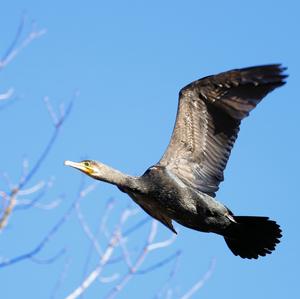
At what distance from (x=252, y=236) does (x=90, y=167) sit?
1512mm

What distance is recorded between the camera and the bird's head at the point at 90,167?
6.16m

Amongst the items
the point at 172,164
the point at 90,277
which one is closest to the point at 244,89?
the point at 172,164

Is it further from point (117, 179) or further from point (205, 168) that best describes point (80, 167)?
point (205, 168)

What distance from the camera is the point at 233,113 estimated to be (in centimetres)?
646

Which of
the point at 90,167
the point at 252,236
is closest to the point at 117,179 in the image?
the point at 90,167

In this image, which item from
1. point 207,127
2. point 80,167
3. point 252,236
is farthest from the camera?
point 207,127

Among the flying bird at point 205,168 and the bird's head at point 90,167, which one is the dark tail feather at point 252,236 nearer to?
the flying bird at point 205,168

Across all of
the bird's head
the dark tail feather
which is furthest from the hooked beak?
the dark tail feather

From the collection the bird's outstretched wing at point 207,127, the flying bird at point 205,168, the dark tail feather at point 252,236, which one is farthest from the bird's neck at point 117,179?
the dark tail feather at point 252,236

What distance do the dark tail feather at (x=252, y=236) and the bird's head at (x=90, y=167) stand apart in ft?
3.97

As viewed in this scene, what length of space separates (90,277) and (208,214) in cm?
131

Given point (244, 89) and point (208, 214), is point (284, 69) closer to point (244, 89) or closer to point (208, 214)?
point (244, 89)

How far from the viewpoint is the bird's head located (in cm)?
616

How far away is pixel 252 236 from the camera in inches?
252
